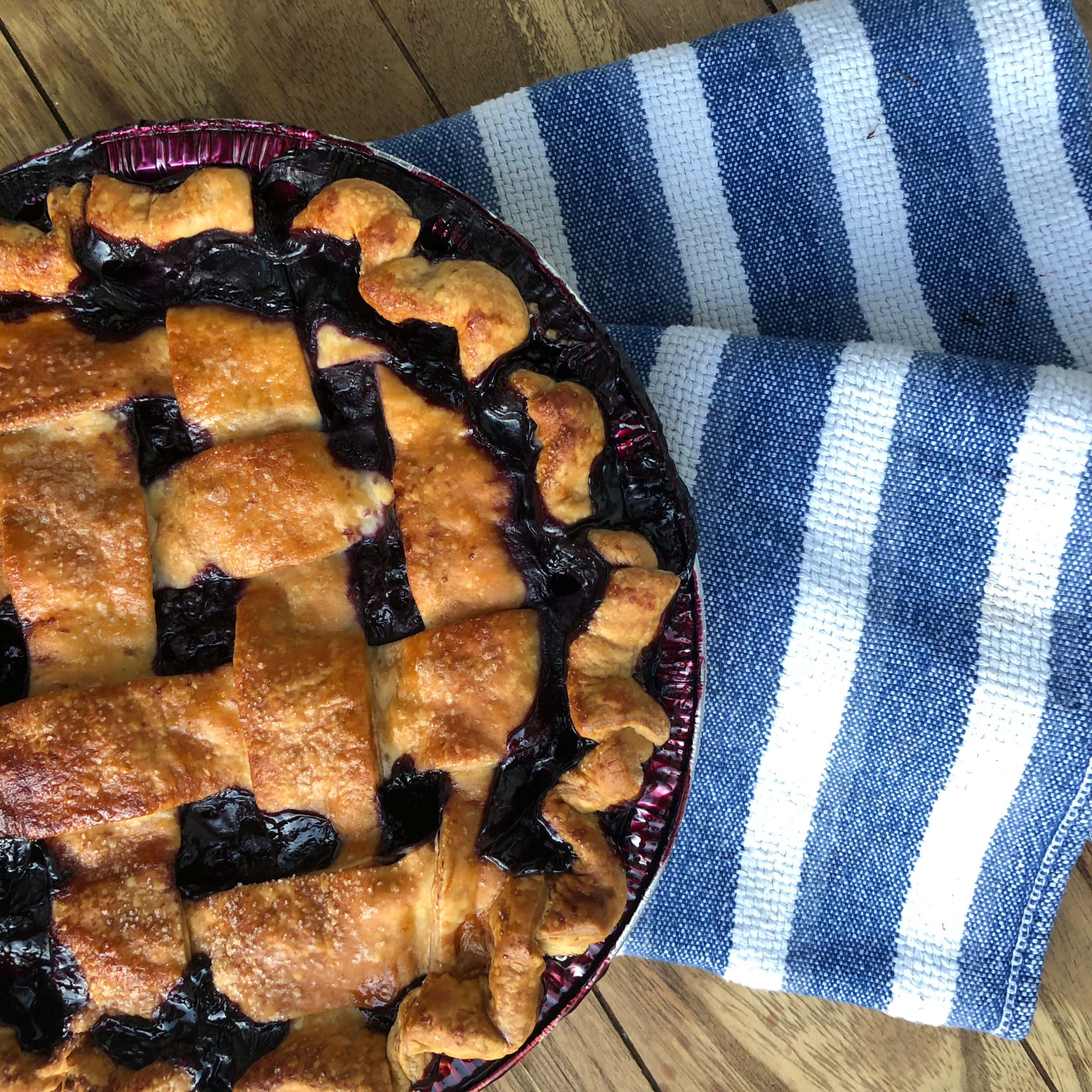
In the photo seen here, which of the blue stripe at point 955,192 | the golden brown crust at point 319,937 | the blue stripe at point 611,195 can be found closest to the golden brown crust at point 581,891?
the golden brown crust at point 319,937

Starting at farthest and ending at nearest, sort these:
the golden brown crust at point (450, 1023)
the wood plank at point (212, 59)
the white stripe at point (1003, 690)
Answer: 1. the wood plank at point (212, 59)
2. the white stripe at point (1003, 690)
3. the golden brown crust at point (450, 1023)

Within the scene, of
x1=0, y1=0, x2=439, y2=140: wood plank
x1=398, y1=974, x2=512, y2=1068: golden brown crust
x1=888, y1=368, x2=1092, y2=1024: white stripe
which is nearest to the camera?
x1=398, y1=974, x2=512, y2=1068: golden brown crust

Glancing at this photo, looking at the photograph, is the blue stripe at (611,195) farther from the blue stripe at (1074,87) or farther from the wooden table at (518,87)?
the blue stripe at (1074,87)

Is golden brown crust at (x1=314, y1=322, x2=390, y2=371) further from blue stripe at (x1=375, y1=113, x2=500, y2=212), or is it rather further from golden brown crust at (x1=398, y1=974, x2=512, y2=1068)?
golden brown crust at (x1=398, y1=974, x2=512, y2=1068)

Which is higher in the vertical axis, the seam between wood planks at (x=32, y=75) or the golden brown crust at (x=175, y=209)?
the seam between wood planks at (x=32, y=75)

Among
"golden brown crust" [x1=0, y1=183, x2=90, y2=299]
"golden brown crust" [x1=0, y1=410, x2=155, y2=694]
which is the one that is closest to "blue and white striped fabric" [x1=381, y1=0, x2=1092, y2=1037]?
"golden brown crust" [x1=0, y1=183, x2=90, y2=299]

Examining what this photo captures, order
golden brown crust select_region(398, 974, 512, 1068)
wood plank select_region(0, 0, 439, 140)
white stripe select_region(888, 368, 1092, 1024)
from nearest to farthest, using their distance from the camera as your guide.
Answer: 1. golden brown crust select_region(398, 974, 512, 1068)
2. white stripe select_region(888, 368, 1092, 1024)
3. wood plank select_region(0, 0, 439, 140)
